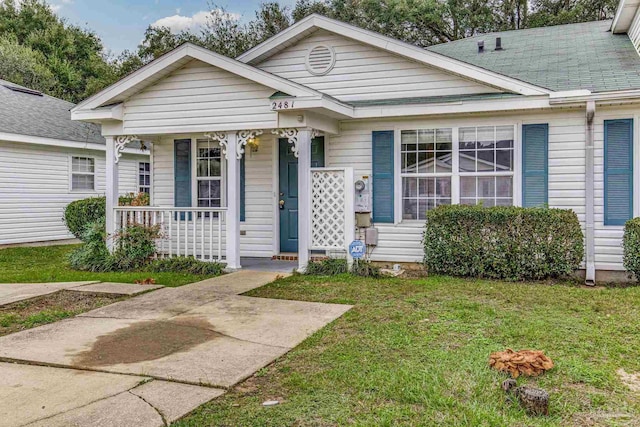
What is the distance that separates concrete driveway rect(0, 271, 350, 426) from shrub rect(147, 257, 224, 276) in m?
1.78

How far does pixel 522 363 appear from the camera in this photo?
139 inches

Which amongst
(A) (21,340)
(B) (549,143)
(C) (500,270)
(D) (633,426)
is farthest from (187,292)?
(B) (549,143)

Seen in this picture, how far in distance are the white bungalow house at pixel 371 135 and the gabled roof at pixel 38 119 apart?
16.1ft

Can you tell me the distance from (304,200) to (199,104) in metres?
2.34

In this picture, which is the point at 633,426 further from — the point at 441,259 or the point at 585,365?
the point at 441,259

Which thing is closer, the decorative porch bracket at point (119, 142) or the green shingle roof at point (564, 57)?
the green shingle roof at point (564, 57)

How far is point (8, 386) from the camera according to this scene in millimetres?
3418

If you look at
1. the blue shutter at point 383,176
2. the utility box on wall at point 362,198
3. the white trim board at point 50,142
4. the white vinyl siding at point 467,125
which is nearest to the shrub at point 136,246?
the white vinyl siding at point 467,125

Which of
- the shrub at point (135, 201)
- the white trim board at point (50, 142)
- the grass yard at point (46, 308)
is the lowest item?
the grass yard at point (46, 308)

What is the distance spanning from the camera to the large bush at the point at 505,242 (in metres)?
7.11

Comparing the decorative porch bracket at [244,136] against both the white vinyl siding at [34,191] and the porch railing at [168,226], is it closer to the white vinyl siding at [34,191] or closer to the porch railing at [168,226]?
the porch railing at [168,226]

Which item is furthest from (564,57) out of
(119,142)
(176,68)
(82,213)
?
(82,213)

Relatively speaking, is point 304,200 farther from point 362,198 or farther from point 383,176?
point 383,176

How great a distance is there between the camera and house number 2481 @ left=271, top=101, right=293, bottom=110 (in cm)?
753
